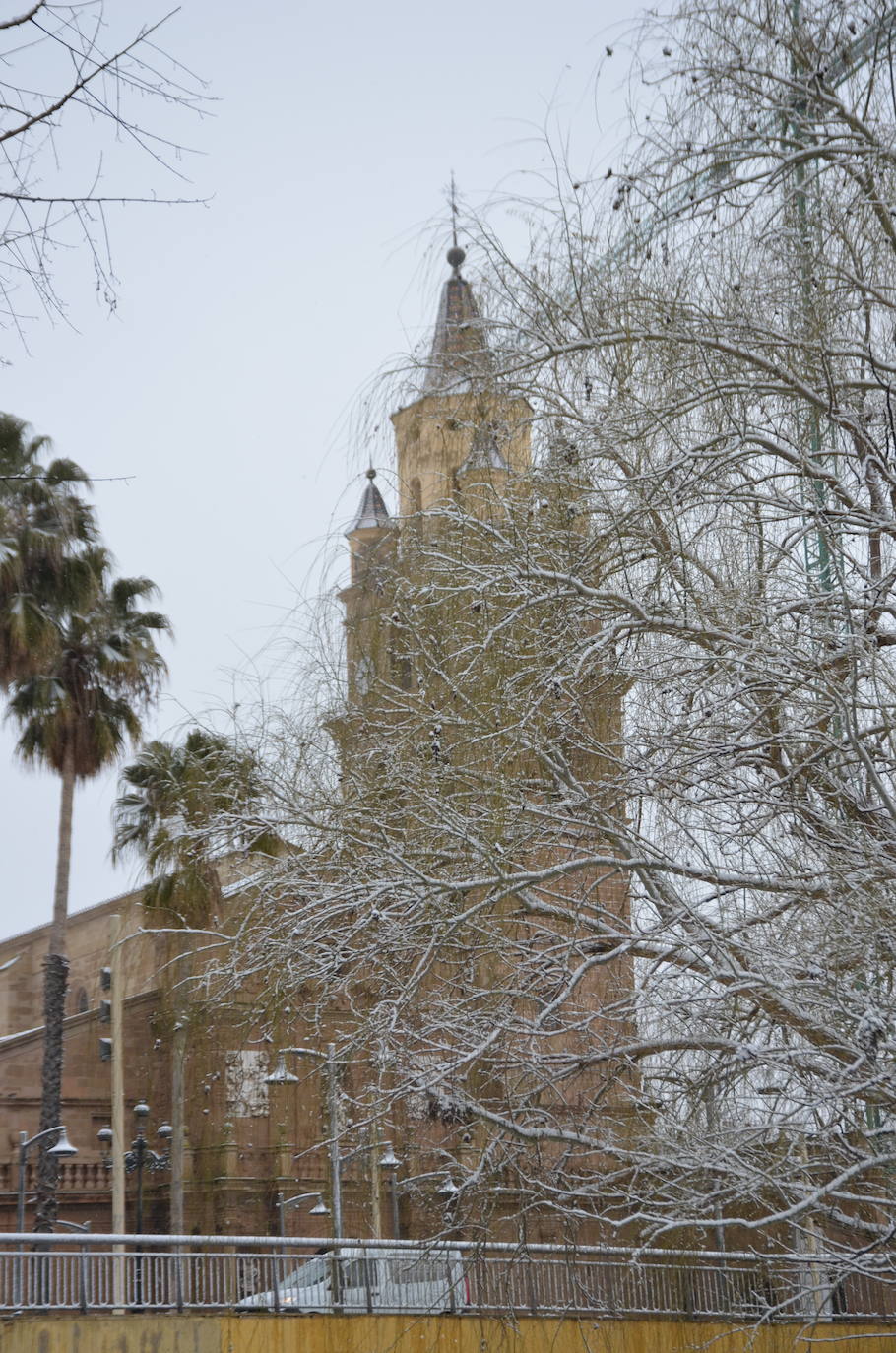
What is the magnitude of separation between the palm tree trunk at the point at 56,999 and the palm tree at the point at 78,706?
16 millimetres

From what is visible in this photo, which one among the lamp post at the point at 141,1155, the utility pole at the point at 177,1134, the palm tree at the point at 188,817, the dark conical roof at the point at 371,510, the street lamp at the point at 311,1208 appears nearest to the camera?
the dark conical roof at the point at 371,510

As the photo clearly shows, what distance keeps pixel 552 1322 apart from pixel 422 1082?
6660 mm

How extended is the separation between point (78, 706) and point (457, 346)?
64.8 feet

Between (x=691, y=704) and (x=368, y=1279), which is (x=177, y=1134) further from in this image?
(x=691, y=704)

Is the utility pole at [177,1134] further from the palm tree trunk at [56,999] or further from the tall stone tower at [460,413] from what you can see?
the tall stone tower at [460,413]

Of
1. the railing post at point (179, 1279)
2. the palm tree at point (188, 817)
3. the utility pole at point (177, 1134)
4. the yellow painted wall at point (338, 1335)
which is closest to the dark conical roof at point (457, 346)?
the palm tree at point (188, 817)

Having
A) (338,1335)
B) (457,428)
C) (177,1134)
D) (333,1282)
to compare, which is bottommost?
(338,1335)

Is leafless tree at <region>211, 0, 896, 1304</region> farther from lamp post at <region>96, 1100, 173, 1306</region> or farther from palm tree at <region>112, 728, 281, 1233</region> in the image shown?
lamp post at <region>96, 1100, 173, 1306</region>

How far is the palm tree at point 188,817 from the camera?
1123 centimetres

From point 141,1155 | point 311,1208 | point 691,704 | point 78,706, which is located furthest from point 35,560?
point 691,704

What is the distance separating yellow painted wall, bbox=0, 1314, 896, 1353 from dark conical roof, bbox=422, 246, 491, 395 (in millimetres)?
7479

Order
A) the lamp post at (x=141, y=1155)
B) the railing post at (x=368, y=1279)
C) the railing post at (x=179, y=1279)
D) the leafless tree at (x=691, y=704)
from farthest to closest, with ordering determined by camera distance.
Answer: the lamp post at (x=141, y=1155) → the railing post at (x=368, y=1279) → the railing post at (x=179, y=1279) → the leafless tree at (x=691, y=704)

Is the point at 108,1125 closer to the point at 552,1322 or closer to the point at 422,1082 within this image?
the point at 552,1322

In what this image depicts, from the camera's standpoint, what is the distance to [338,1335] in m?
14.0
